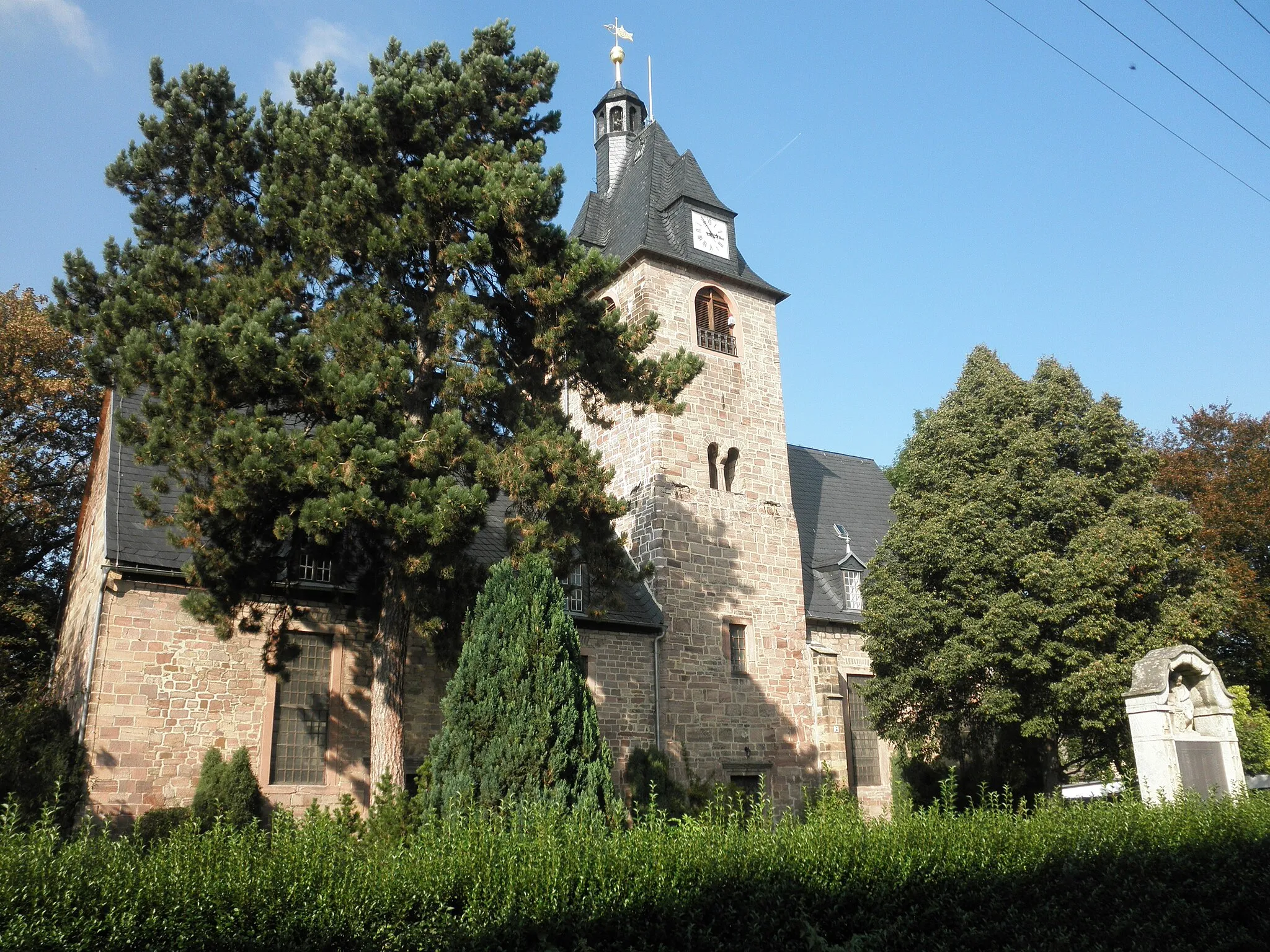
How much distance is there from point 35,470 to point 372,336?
15354 mm

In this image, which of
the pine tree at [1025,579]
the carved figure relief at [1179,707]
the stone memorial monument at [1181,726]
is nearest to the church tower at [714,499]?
the pine tree at [1025,579]

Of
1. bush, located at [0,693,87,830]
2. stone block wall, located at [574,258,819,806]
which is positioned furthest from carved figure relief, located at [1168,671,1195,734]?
bush, located at [0,693,87,830]

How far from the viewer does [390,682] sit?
13.0m

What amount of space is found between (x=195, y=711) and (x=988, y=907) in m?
11.1

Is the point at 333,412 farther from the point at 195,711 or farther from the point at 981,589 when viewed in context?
the point at 981,589

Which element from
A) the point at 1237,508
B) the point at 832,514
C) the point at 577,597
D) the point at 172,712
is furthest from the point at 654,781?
the point at 1237,508

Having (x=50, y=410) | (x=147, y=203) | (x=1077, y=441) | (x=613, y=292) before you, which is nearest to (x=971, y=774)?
(x=1077, y=441)

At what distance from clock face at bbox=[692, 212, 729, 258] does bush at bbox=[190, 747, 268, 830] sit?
1527 cm

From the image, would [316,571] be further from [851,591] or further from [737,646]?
[851,591]

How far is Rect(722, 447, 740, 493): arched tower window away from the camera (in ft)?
74.5

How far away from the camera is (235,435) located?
36.5 ft

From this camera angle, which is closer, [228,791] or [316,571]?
[228,791]

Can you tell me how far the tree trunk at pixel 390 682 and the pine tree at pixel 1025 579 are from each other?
36.0 feet

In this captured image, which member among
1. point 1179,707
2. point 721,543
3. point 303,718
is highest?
point 721,543
